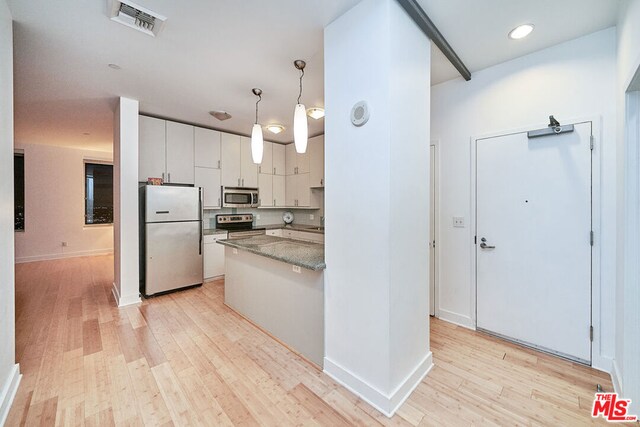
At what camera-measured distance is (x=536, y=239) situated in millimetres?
2264

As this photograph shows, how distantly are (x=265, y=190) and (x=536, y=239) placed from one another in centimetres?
423

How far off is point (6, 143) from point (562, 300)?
4.30m

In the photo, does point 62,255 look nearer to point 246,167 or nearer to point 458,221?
point 246,167

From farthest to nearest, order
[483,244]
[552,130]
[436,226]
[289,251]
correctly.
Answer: [436,226]
[483,244]
[289,251]
[552,130]

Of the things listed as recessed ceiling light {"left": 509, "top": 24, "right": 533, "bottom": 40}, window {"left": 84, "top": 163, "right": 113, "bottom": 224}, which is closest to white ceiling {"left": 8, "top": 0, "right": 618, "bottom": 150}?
recessed ceiling light {"left": 509, "top": 24, "right": 533, "bottom": 40}

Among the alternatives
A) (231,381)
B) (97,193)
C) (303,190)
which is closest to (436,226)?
(231,381)

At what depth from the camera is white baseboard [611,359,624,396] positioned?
1.69 metres

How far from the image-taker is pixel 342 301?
1830 mm

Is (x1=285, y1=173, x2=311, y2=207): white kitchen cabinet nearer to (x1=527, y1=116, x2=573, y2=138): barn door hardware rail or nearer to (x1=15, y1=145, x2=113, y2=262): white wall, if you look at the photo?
(x1=527, y1=116, x2=573, y2=138): barn door hardware rail

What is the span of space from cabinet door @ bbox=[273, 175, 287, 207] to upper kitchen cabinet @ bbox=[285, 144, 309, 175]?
0.23 m

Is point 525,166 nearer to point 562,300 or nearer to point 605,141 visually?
point 605,141

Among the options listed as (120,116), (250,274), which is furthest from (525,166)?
(120,116)

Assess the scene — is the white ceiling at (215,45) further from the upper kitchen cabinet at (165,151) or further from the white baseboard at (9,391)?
the white baseboard at (9,391)

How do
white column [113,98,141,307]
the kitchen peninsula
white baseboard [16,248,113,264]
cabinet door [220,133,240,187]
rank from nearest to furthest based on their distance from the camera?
1. the kitchen peninsula
2. white column [113,98,141,307]
3. cabinet door [220,133,240,187]
4. white baseboard [16,248,113,264]
